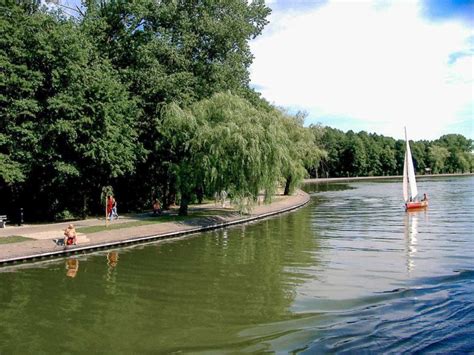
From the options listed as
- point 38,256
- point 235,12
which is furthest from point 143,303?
point 235,12

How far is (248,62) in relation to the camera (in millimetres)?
40906

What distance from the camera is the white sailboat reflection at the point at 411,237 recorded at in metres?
20.1

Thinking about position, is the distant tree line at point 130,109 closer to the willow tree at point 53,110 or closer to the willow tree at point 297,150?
the willow tree at point 53,110

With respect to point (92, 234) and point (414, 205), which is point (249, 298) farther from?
point (414, 205)

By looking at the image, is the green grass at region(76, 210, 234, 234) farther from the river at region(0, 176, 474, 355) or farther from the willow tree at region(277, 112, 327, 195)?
the willow tree at region(277, 112, 327, 195)

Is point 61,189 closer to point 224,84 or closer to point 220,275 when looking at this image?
point 224,84

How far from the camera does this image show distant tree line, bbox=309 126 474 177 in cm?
13862

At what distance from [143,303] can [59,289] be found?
361 centimetres

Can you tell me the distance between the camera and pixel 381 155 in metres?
149

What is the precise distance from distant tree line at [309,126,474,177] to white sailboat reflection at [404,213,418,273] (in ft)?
287

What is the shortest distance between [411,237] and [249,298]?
51.5 feet

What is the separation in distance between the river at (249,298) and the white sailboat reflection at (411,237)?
0.12 m

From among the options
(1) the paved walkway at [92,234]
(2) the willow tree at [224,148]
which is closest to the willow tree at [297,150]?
(2) the willow tree at [224,148]

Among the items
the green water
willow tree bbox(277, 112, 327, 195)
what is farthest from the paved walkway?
willow tree bbox(277, 112, 327, 195)
